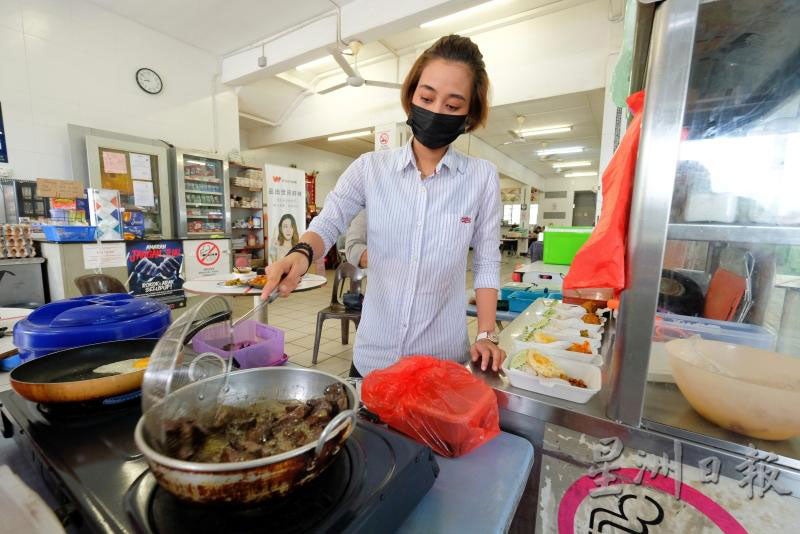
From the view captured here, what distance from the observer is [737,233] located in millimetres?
694

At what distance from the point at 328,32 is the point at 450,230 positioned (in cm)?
443

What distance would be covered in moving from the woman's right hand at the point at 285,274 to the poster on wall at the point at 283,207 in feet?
13.5

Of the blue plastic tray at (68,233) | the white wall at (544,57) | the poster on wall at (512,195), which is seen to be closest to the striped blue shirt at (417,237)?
the blue plastic tray at (68,233)

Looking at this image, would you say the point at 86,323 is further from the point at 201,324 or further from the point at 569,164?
the point at 569,164

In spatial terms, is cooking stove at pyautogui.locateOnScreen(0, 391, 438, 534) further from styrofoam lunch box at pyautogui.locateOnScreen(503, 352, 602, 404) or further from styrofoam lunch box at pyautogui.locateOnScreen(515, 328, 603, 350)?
styrofoam lunch box at pyautogui.locateOnScreen(515, 328, 603, 350)

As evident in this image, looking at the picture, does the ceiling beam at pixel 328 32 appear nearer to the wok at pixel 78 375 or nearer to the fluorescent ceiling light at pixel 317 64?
the fluorescent ceiling light at pixel 317 64

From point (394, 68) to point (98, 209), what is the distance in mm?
4665

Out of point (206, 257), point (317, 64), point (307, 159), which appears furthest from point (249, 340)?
point (307, 159)

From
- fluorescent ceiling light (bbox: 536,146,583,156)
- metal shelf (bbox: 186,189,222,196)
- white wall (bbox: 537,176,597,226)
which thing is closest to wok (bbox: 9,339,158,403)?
metal shelf (bbox: 186,189,222,196)

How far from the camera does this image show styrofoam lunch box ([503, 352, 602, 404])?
904mm

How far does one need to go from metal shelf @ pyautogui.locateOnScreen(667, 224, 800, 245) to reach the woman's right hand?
84cm

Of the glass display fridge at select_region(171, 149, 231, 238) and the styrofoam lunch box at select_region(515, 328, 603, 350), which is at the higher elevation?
the glass display fridge at select_region(171, 149, 231, 238)

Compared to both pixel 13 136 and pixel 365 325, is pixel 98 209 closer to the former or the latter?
pixel 13 136

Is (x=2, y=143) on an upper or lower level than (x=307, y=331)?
upper
